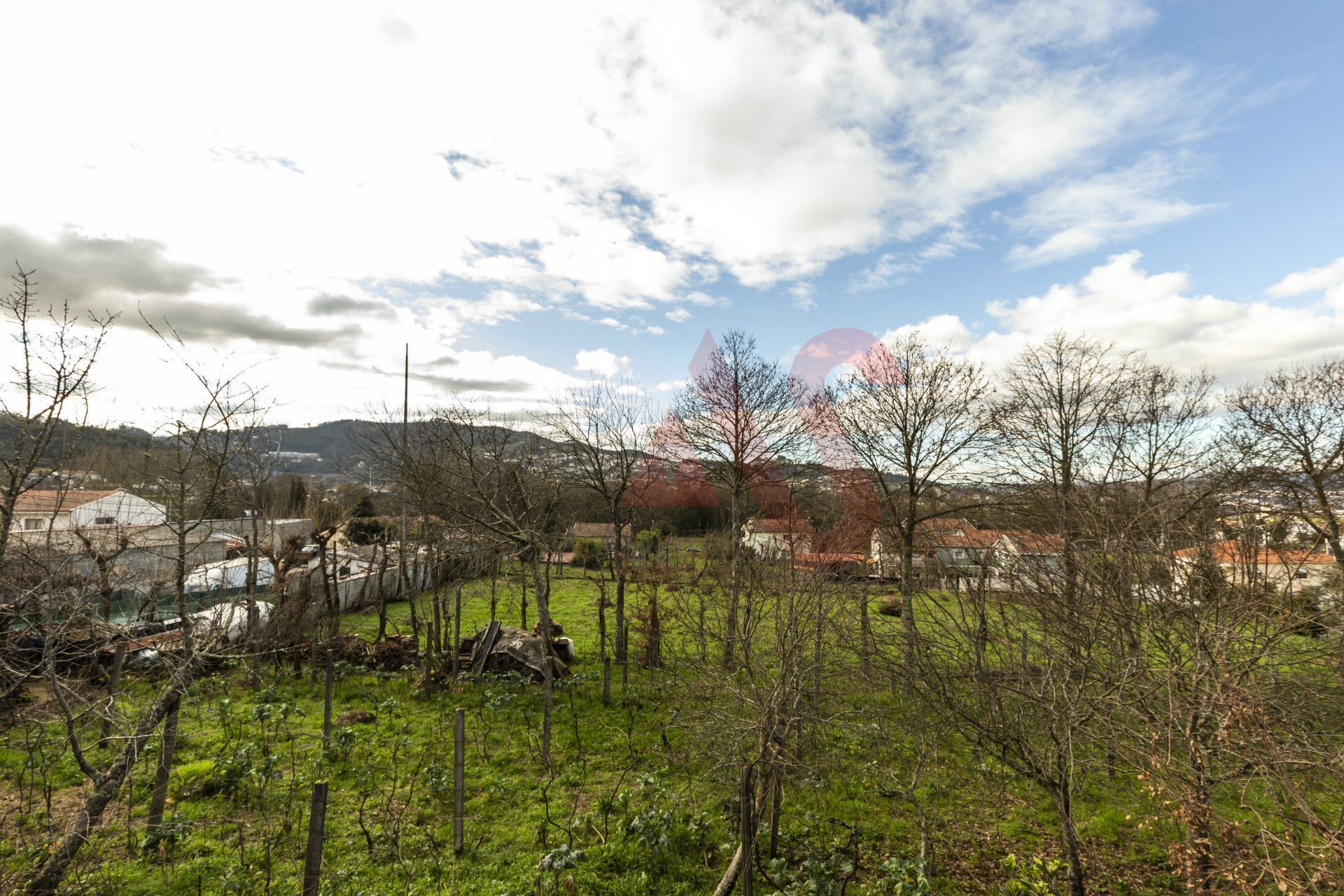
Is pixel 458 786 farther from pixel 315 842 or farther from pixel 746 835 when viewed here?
pixel 746 835

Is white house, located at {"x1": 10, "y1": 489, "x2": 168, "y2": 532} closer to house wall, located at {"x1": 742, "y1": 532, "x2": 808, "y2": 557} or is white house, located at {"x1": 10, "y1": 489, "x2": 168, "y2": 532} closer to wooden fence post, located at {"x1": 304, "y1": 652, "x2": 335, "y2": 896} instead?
wooden fence post, located at {"x1": 304, "y1": 652, "x2": 335, "y2": 896}

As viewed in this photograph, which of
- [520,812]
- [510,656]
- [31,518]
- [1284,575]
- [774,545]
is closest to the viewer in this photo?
[1284,575]

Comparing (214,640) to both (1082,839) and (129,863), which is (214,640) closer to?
(129,863)

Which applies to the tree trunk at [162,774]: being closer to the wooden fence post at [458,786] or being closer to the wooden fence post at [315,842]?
the wooden fence post at [315,842]

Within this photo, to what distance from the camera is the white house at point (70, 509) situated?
6.33 m

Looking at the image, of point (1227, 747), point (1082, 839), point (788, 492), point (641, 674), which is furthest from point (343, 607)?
point (1227, 747)

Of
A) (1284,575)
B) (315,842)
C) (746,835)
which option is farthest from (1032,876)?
(315,842)

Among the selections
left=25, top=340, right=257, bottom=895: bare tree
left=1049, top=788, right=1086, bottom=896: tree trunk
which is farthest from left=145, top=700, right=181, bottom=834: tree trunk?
left=1049, top=788, right=1086, bottom=896: tree trunk

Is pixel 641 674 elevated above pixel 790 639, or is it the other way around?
pixel 790 639

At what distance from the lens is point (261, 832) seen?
20.3ft

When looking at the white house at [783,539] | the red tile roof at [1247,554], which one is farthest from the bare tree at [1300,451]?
the white house at [783,539]

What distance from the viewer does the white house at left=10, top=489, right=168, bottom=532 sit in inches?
249

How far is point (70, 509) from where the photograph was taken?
7.58 meters

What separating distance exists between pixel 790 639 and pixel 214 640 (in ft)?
17.5
